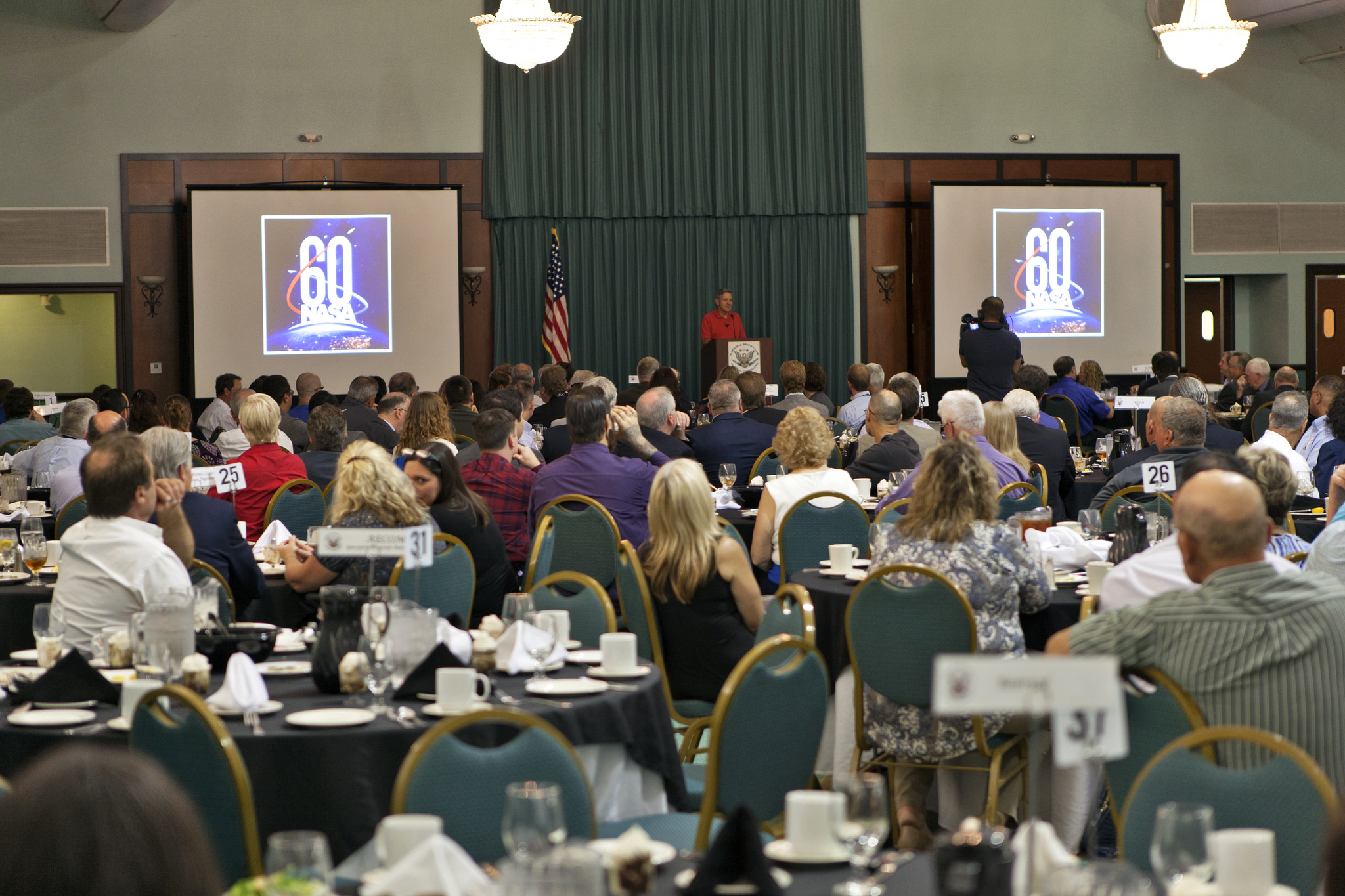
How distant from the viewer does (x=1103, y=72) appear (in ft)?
51.8

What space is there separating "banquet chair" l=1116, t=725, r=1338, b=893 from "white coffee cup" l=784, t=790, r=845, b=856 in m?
0.52

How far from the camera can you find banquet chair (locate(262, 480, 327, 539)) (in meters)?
6.32

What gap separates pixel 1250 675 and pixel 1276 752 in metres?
0.30

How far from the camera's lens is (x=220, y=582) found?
3.81 metres

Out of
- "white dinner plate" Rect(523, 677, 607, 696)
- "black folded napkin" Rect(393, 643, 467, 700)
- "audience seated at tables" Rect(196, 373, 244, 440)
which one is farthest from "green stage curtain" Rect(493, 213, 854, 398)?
"black folded napkin" Rect(393, 643, 467, 700)

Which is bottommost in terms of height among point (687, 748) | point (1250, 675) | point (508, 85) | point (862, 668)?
point (687, 748)

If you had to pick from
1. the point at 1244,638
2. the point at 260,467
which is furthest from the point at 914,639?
the point at 260,467

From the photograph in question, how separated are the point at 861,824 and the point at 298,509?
4.79m

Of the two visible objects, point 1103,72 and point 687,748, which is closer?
point 687,748

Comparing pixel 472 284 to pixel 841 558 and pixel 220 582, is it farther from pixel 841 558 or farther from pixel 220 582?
pixel 220 582

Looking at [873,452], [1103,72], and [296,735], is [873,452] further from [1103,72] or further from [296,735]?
[1103,72]

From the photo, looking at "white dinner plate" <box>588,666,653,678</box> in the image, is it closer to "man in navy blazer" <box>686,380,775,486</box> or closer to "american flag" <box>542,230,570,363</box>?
"man in navy blazer" <box>686,380,775,486</box>

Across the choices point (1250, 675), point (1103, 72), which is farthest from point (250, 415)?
point (1103, 72)

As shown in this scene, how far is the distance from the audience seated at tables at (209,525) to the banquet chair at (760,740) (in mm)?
2206
